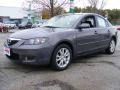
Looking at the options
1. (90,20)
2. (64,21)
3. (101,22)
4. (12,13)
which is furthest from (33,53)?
(12,13)

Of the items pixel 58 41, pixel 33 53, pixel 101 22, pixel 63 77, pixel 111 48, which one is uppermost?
pixel 101 22

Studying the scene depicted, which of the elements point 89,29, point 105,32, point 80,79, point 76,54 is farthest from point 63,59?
point 105,32

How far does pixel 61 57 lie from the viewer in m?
6.16

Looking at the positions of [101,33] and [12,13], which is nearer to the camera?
[101,33]

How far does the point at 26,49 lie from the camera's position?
561 cm

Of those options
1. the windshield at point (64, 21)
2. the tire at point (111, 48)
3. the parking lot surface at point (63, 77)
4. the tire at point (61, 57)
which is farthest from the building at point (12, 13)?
the tire at point (61, 57)

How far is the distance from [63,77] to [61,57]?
0.78 m

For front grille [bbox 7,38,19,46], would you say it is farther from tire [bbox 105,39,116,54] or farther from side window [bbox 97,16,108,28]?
tire [bbox 105,39,116,54]

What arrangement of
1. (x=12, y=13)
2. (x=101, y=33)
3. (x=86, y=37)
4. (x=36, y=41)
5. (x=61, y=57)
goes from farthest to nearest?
(x=12, y=13), (x=101, y=33), (x=86, y=37), (x=61, y=57), (x=36, y=41)

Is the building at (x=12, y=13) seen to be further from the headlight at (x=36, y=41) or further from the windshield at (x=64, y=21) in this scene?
the headlight at (x=36, y=41)

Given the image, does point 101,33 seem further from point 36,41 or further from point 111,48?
point 36,41

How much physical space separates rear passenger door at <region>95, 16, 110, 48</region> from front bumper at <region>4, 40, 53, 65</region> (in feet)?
7.39

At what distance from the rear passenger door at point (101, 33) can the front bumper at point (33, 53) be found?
2.25 m

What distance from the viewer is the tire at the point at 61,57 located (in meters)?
5.92
